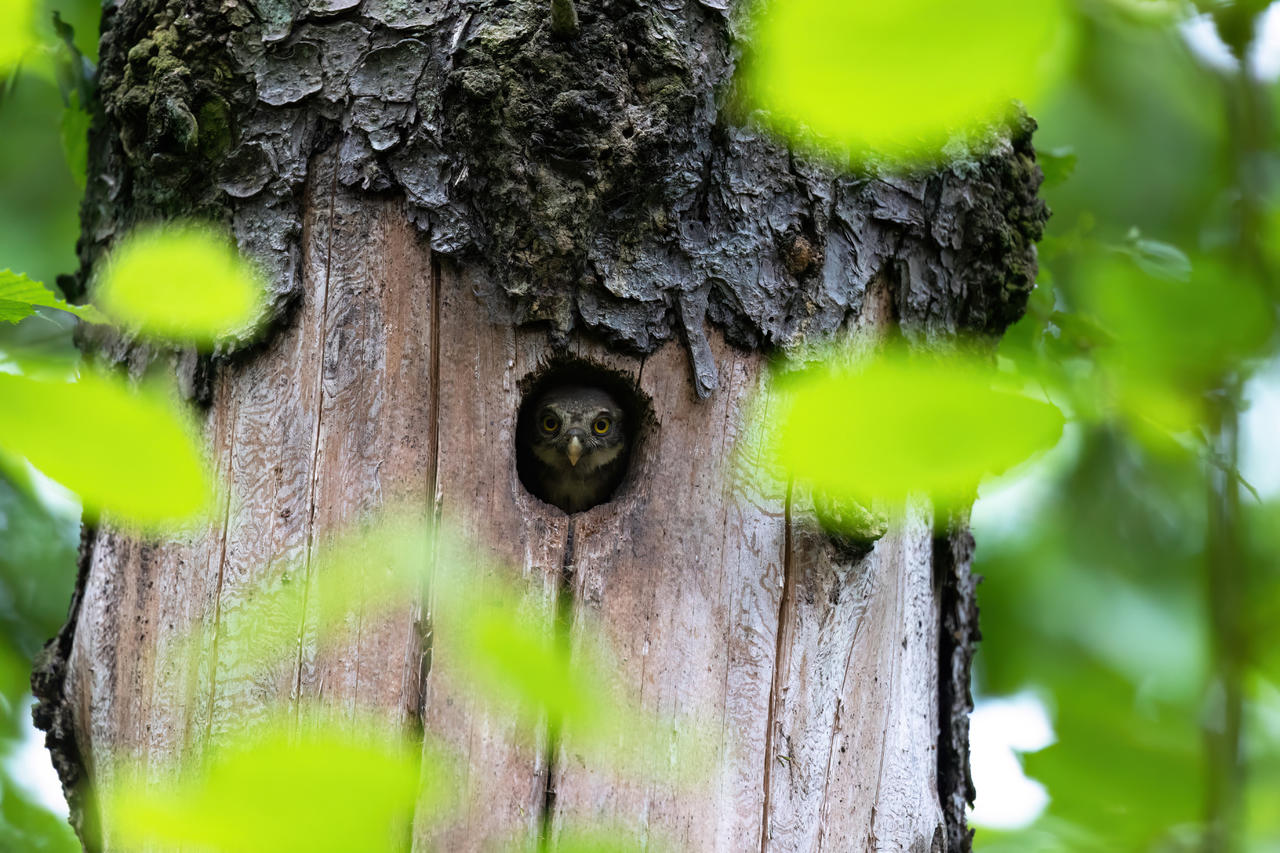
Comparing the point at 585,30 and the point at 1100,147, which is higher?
the point at 1100,147

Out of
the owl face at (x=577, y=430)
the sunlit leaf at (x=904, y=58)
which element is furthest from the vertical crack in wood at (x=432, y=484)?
the sunlit leaf at (x=904, y=58)

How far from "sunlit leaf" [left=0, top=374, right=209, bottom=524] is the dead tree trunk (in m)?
1.51

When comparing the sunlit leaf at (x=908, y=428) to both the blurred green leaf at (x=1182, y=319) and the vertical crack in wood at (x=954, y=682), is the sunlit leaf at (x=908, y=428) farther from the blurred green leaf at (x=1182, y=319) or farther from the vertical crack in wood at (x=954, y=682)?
the vertical crack in wood at (x=954, y=682)

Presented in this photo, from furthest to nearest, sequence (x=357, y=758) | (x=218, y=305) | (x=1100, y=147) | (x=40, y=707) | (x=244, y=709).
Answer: (x=1100, y=147) < (x=40, y=707) < (x=244, y=709) < (x=218, y=305) < (x=357, y=758)

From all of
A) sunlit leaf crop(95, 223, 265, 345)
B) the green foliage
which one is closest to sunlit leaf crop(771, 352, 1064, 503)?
sunlit leaf crop(95, 223, 265, 345)

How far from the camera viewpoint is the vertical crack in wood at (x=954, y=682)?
10.6ft

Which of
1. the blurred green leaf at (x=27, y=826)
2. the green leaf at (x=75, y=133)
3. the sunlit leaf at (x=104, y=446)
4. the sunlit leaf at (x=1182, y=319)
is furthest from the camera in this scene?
the blurred green leaf at (x=27, y=826)

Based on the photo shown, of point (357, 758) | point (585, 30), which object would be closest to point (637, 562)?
point (585, 30)

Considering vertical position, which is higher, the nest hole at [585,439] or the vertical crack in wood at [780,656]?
the nest hole at [585,439]

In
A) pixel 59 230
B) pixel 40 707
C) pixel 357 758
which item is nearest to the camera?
pixel 357 758

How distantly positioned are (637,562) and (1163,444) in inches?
57.0

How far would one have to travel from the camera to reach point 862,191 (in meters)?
2.94

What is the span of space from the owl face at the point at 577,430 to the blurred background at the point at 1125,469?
53.3 inches

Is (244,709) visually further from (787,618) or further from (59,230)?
(59,230)
